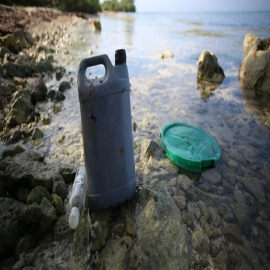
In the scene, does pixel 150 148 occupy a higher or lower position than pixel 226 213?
higher

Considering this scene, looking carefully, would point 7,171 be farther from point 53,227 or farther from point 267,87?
point 267,87

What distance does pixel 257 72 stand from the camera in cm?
584

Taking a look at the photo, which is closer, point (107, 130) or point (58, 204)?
point (107, 130)

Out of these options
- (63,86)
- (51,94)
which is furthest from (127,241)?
(63,86)

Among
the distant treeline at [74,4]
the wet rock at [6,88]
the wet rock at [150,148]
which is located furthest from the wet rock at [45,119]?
the distant treeline at [74,4]

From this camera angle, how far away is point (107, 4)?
60.6 m

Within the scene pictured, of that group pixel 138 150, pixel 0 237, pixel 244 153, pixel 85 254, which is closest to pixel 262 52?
pixel 244 153

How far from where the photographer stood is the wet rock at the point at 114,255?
1681mm

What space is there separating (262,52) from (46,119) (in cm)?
578

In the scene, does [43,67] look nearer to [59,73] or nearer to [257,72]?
[59,73]

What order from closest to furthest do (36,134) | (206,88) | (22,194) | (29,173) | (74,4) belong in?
(22,194) → (29,173) → (36,134) → (206,88) → (74,4)

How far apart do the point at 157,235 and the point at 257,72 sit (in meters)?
5.68

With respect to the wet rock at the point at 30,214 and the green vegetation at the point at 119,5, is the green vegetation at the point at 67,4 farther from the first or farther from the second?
the wet rock at the point at 30,214

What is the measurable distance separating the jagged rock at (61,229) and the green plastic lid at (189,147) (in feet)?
5.29
